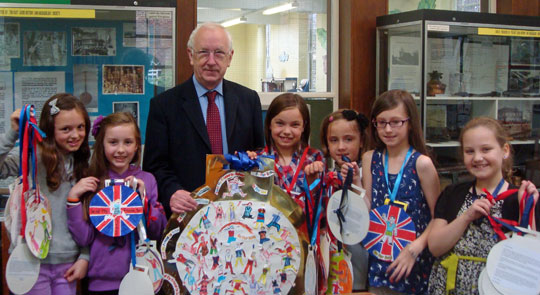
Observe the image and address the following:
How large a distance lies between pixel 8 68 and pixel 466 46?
3.54 metres

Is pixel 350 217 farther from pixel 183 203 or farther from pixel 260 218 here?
pixel 183 203

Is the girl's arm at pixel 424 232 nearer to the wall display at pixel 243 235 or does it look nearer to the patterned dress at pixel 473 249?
the patterned dress at pixel 473 249

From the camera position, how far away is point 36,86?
312 centimetres

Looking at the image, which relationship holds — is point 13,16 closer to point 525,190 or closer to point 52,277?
point 52,277

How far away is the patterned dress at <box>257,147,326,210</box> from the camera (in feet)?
7.61

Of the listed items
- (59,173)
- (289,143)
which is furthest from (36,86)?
(289,143)

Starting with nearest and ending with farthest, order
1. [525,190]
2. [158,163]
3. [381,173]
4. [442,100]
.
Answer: [525,190], [381,173], [158,163], [442,100]

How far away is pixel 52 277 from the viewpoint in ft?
7.34

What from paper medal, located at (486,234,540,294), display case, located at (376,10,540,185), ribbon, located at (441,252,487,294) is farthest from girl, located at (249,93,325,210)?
display case, located at (376,10,540,185)

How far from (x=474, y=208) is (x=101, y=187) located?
4.81 feet

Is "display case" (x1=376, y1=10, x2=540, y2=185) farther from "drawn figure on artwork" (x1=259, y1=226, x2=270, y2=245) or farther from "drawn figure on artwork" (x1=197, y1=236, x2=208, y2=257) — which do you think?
"drawn figure on artwork" (x1=197, y1=236, x2=208, y2=257)

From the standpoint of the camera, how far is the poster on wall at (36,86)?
3.09 meters

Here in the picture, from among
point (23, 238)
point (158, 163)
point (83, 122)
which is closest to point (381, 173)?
point (158, 163)

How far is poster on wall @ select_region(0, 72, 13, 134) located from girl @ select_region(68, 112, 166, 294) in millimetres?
991
